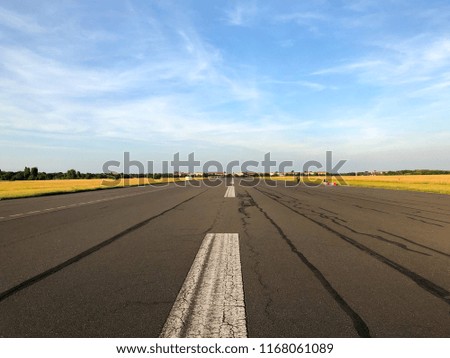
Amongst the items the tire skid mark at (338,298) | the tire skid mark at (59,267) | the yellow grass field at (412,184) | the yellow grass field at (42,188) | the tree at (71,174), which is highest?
the tree at (71,174)

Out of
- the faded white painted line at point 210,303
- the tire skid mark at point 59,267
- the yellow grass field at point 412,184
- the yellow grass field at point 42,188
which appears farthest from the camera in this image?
the yellow grass field at point 412,184

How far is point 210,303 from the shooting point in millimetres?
3553

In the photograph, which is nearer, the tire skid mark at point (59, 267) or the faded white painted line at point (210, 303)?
the faded white painted line at point (210, 303)

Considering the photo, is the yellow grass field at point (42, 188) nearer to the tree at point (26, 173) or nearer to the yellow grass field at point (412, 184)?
the yellow grass field at point (412, 184)

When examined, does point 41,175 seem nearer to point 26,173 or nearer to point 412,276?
point 26,173

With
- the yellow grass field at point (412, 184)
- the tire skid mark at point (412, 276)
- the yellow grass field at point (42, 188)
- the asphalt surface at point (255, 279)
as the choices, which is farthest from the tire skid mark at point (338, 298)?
the yellow grass field at point (412, 184)

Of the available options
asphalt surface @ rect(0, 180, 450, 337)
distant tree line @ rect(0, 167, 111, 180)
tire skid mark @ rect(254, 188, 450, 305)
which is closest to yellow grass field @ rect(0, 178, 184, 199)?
asphalt surface @ rect(0, 180, 450, 337)

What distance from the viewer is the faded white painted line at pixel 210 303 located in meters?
2.91

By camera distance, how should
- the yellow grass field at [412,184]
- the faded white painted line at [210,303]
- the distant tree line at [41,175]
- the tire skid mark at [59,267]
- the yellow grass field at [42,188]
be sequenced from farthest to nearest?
the distant tree line at [41,175]
the yellow grass field at [412,184]
the yellow grass field at [42,188]
the tire skid mark at [59,267]
the faded white painted line at [210,303]

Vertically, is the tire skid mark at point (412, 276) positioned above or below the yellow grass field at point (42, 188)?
above

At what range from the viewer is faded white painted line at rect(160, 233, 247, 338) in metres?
2.91

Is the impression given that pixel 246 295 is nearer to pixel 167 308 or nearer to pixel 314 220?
pixel 167 308

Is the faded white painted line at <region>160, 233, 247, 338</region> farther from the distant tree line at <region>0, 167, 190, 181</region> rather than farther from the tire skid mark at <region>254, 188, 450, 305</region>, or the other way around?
the distant tree line at <region>0, 167, 190, 181</region>
